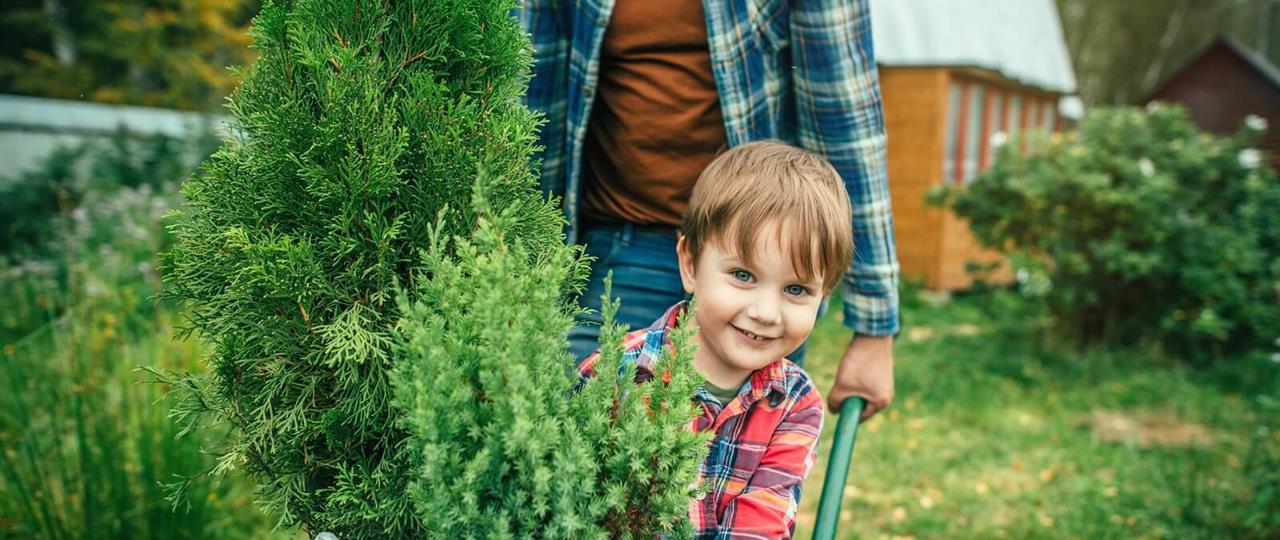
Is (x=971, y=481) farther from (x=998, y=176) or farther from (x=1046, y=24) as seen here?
(x=1046, y=24)

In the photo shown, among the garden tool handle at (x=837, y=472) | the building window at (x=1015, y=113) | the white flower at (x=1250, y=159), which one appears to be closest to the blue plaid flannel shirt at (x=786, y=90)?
the garden tool handle at (x=837, y=472)

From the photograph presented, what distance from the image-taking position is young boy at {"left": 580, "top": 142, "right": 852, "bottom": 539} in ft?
5.21

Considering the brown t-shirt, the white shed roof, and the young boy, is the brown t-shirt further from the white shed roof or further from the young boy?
the white shed roof

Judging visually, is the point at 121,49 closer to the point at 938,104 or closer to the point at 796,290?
the point at 938,104

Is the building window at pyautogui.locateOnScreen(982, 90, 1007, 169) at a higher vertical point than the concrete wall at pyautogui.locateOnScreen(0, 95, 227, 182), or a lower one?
lower

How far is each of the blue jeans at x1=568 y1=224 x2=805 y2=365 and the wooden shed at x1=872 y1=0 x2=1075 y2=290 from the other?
24.7ft

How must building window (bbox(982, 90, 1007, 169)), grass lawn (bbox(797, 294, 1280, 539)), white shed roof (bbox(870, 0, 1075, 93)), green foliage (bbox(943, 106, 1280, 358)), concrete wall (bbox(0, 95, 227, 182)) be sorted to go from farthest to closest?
building window (bbox(982, 90, 1007, 169)), white shed roof (bbox(870, 0, 1075, 93)), concrete wall (bbox(0, 95, 227, 182)), green foliage (bbox(943, 106, 1280, 358)), grass lawn (bbox(797, 294, 1280, 539))

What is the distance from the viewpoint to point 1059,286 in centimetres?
664

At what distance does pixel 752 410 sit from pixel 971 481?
3.23 metres

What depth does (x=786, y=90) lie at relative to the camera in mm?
2240

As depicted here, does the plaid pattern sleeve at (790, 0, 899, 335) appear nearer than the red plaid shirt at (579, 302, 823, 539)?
No

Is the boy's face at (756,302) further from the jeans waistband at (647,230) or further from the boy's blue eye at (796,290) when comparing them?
the jeans waistband at (647,230)

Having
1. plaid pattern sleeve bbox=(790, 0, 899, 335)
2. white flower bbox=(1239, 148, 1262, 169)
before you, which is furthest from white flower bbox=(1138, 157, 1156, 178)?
plaid pattern sleeve bbox=(790, 0, 899, 335)

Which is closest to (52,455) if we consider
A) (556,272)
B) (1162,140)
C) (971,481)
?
(556,272)
